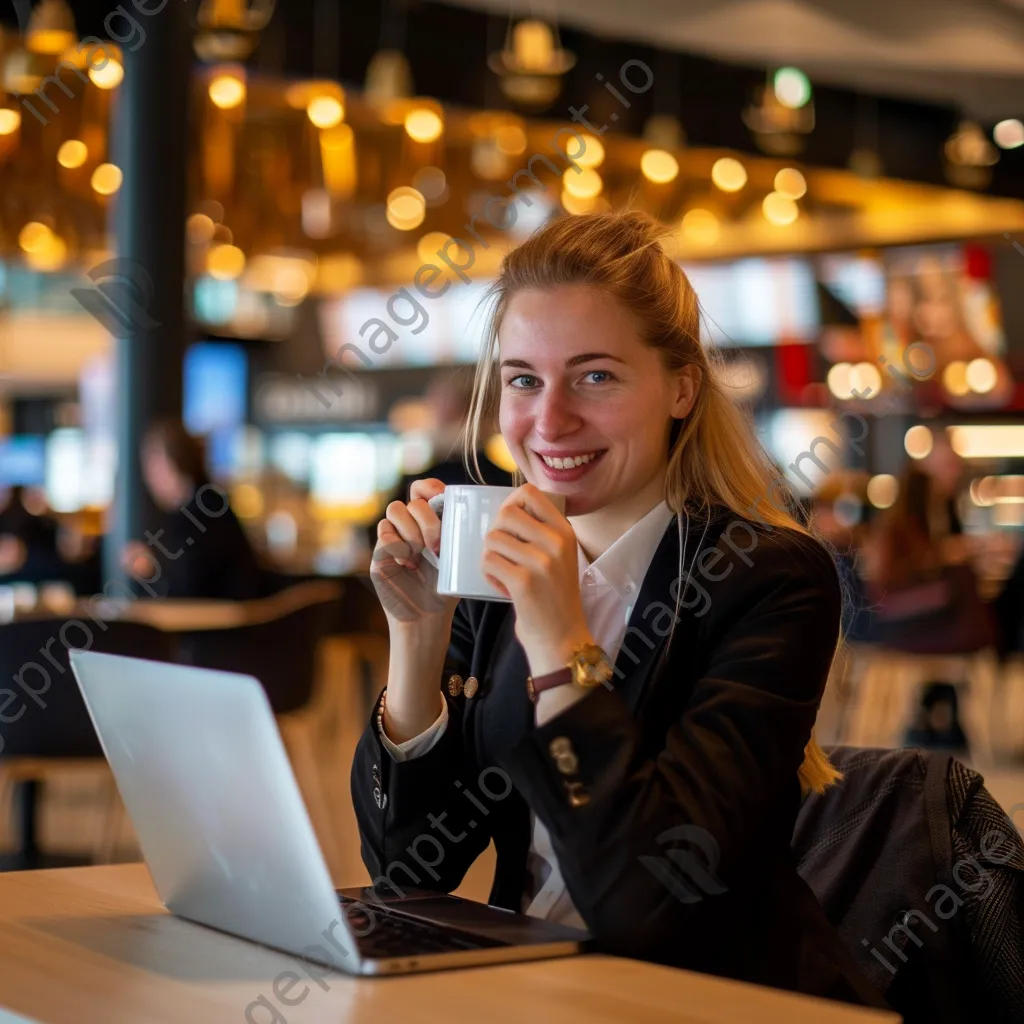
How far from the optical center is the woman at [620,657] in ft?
4.50

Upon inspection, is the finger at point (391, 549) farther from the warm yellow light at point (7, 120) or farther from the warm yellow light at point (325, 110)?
the warm yellow light at point (7, 120)

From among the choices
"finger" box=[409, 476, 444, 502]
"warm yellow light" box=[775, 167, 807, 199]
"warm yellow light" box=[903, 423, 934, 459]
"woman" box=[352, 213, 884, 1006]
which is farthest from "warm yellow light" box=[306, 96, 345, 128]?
"warm yellow light" box=[903, 423, 934, 459]

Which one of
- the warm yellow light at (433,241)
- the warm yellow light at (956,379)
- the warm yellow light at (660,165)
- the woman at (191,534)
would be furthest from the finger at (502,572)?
the warm yellow light at (956,379)

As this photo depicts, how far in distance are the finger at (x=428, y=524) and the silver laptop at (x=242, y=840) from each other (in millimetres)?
357

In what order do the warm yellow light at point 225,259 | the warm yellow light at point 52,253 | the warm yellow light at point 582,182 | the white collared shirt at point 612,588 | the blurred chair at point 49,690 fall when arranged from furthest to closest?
the warm yellow light at point 225,259
the warm yellow light at point 52,253
the warm yellow light at point 582,182
the blurred chair at point 49,690
the white collared shirt at point 612,588

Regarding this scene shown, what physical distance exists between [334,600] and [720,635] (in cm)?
381

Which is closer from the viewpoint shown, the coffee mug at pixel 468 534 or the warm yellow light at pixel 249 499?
the coffee mug at pixel 468 534

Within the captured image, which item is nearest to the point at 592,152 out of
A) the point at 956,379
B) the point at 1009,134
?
the point at 1009,134

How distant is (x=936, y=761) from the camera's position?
1.68 meters

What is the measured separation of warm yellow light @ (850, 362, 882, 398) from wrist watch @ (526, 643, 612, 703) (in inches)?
487

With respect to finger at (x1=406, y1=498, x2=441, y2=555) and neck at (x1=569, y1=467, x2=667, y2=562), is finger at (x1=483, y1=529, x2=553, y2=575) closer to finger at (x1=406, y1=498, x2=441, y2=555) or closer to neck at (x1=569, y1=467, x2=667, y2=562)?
finger at (x1=406, y1=498, x2=441, y2=555)

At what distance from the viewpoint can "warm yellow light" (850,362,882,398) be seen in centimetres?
1348

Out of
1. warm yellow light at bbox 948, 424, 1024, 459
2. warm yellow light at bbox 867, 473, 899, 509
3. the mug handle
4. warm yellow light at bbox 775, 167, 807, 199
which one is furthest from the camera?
warm yellow light at bbox 948, 424, 1024, 459

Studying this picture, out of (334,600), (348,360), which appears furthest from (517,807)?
(348,360)
